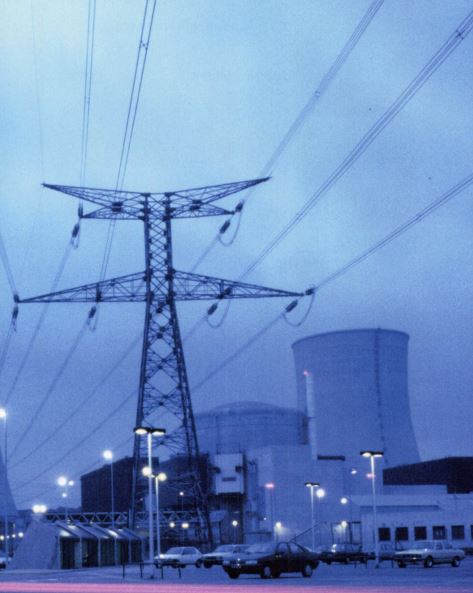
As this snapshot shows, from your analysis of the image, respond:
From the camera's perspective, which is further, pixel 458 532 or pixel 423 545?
pixel 458 532

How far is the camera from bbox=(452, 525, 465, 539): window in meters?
96.1

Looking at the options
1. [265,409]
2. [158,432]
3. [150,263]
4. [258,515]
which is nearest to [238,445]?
[265,409]

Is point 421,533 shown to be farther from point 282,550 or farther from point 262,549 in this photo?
point 282,550

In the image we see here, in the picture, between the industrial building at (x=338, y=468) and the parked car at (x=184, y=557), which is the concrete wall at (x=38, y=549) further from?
the industrial building at (x=338, y=468)

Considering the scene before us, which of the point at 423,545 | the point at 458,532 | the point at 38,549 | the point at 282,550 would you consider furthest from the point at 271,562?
the point at 458,532

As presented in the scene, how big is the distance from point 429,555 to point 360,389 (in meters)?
45.7

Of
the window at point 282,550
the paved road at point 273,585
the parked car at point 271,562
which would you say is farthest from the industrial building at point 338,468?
the paved road at point 273,585

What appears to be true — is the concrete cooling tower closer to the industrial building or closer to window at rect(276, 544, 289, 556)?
the industrial building

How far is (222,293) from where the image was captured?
50062 mm

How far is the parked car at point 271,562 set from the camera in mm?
33875

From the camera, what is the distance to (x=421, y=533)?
313ft

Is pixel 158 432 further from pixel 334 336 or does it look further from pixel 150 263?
pixel 334 336

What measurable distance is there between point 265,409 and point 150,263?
66207 millimetres

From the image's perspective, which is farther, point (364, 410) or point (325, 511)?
point (325, 511)
